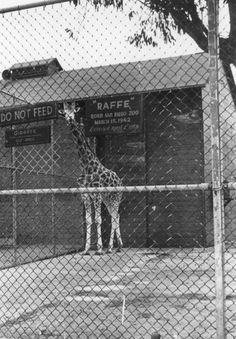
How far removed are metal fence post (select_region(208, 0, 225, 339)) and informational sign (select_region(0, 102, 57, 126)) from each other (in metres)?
1.68

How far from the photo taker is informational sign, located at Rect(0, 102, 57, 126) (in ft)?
14.8

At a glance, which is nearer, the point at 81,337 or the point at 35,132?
the point at 81,337

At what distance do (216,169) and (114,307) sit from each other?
2.30 meters

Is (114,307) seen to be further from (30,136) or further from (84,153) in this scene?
(84,153)

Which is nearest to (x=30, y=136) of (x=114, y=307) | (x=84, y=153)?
(x=114, y=307)

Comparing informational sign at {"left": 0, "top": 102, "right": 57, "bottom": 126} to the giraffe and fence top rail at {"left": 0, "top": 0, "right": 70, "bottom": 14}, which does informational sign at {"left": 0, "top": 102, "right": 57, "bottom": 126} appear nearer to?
fence top rail at {"left": 0, "top": 0, "right": 70, "bottom": 14}

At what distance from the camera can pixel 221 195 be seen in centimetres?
332

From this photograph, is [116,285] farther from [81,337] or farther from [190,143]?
[190,143]

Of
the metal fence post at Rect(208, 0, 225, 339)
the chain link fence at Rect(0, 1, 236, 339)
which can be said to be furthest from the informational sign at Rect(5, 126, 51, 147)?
the metal fence post at Rect(208, 0, 225, 339)

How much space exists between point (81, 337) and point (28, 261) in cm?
507

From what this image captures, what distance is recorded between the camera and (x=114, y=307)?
501cm

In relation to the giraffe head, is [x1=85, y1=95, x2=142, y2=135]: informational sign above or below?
below

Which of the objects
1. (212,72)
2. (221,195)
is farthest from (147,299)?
(212,72)

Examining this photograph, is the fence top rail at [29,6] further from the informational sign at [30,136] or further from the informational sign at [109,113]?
the informational sign at [30,136]
